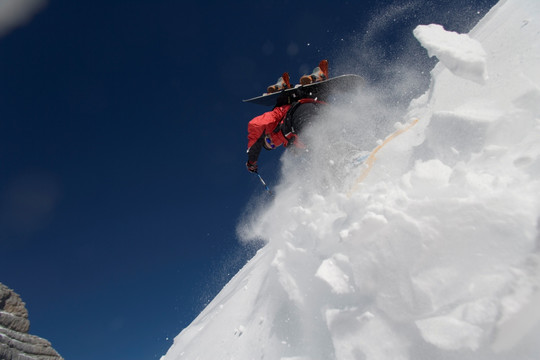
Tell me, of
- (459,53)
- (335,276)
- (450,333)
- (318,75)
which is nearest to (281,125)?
(318,75)

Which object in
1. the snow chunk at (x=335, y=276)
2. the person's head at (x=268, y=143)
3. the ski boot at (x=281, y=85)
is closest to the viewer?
the snow chunk at (x=335, y=276)

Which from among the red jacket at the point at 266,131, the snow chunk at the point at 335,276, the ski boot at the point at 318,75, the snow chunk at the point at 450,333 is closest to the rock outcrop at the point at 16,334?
the red jacket at the point at 266,131

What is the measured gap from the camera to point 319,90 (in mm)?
6031

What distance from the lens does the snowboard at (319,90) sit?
5.93 metres

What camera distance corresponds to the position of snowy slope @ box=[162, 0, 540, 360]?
1.50m

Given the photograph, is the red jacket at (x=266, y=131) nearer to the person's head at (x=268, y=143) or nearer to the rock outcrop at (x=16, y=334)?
the person's head at (x=268, y=143)

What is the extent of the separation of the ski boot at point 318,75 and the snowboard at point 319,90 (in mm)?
109

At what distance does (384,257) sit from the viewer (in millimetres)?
1950

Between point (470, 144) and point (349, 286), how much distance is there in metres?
1.58

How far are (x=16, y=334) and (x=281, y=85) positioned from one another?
70.3 m

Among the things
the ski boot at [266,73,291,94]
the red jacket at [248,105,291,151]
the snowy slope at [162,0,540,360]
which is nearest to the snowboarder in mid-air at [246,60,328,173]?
the red jacket at [248,105,291,151]

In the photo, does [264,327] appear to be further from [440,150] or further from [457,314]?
[440,150]

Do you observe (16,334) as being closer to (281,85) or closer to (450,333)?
(281,85)

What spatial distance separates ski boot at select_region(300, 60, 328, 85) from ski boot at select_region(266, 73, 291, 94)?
0.40 metres
